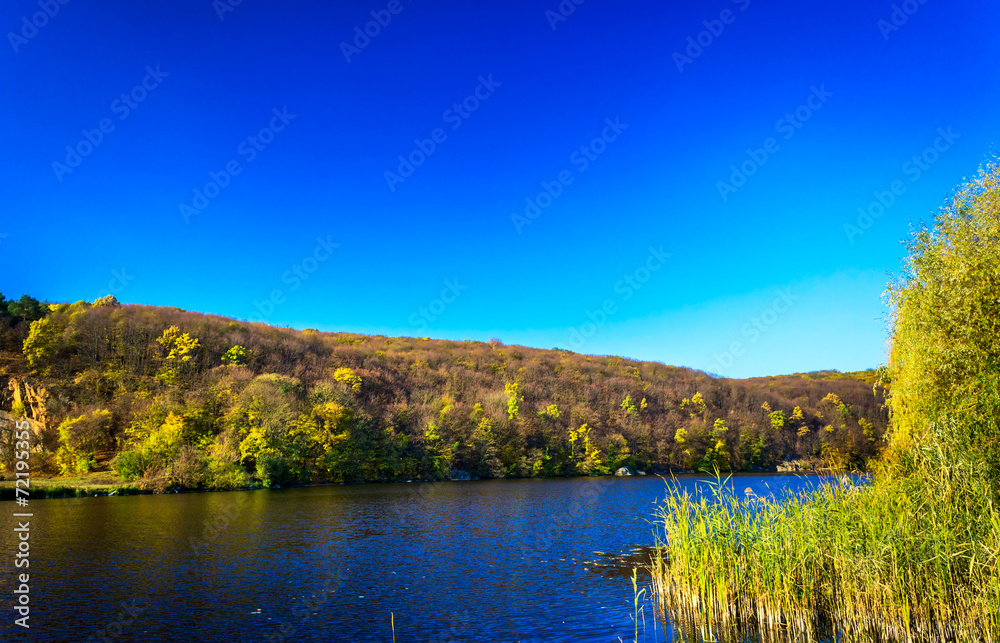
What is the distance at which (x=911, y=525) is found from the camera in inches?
479

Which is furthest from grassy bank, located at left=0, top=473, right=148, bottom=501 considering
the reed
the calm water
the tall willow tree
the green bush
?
the tall willow tree

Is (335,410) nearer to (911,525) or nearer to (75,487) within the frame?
(75,487)

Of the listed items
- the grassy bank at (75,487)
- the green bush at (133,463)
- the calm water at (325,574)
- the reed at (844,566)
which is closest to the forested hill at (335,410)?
the green bush at (133,463)

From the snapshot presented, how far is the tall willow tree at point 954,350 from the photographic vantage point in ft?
44.2

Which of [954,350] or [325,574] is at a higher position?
[954,350]

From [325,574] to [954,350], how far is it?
20.6 meters

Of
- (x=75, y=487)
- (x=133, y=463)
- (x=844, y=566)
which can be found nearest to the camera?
(x=844, y=566)

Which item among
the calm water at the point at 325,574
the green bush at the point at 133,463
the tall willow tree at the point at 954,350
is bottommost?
the calm water at the point at 325,574

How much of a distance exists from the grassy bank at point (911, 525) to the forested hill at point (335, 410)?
2740 millimetres

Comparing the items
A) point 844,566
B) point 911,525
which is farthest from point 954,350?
point 844,566

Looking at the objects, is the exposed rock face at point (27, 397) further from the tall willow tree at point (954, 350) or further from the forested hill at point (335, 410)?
the tall willow tree at point (954, 350)

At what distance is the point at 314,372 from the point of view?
282ft

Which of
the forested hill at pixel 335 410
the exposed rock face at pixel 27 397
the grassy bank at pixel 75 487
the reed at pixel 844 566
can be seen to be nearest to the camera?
the reed at pixel 844 566

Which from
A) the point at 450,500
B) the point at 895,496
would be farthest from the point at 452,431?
the point at 895,496
